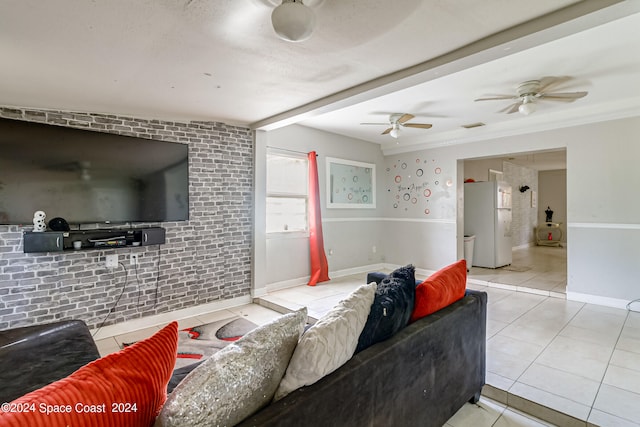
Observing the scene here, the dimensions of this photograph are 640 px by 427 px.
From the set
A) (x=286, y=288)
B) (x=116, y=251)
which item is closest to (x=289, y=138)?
(x=286, y=288)

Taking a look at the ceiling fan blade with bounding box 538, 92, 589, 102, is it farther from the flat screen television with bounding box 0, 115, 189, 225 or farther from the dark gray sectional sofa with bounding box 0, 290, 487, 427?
the flat screen television with bounding box 0, 115, 189, 225

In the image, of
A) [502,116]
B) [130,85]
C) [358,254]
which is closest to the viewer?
[130,85]

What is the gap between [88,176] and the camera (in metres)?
3.05

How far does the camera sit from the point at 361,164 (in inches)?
235

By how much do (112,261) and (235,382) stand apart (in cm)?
295

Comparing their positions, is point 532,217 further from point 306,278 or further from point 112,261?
point 112,261

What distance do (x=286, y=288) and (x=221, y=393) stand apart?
12.8 ft

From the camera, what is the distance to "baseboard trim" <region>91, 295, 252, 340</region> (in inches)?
128

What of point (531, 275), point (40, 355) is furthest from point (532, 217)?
point (40, 355)

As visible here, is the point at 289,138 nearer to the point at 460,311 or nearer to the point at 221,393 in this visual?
the point at 460,311

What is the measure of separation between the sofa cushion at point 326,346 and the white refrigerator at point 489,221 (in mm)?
5636

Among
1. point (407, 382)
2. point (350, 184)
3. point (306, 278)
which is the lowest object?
point (306, 278)

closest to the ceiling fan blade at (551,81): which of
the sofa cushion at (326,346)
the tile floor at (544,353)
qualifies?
the tile floor at (544,353)

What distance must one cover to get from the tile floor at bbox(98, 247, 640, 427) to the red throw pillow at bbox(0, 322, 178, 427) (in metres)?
1.85
